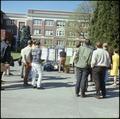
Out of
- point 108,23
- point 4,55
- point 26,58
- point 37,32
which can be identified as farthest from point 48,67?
point 37,32

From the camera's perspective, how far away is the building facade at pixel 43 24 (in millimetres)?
126250

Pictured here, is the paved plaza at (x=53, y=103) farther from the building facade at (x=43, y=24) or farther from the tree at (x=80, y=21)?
the building facade at (x=43, y=24)

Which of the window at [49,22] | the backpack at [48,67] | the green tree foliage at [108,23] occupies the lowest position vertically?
the backpack at [48,67]

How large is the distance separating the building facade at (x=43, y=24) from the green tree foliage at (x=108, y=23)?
95.6m

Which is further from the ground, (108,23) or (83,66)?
(108,23)

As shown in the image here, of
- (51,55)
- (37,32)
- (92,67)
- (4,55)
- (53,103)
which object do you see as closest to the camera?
(53,103)

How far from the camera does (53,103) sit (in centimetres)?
1268

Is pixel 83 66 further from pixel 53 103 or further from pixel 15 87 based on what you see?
pixel 15 87

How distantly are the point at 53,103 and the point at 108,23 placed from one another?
14921 millimetres

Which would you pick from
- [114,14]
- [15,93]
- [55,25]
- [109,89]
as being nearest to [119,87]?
[109,89]

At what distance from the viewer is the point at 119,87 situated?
17969 millimetres

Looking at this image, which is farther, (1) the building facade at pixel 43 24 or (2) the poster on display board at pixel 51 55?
(1) the building facade at pixel 43 24

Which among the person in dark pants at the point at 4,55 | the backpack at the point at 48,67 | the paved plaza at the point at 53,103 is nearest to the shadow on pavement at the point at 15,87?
the paved plaza at the point at 53,103

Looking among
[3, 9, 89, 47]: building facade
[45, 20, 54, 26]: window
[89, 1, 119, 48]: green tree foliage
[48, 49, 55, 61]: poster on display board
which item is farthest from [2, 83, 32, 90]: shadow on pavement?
[45, 20, 54, 26]: window
